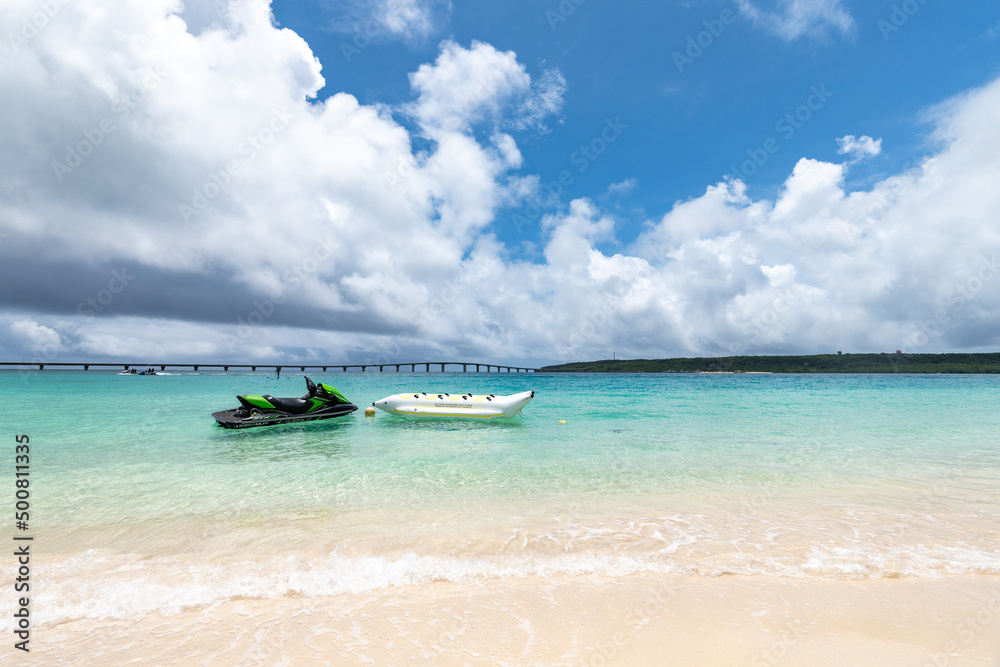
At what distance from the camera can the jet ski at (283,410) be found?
49.2ft

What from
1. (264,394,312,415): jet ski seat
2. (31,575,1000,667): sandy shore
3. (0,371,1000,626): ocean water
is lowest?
(0,371,1000,626): ocean water

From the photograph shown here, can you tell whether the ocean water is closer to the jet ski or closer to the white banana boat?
the jet ski

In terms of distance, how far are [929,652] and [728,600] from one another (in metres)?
1.32

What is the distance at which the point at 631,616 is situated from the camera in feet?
11.9

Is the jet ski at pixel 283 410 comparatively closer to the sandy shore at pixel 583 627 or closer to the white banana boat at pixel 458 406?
the white banana boat at pixel 458 406

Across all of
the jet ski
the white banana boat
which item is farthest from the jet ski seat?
the white banana boat

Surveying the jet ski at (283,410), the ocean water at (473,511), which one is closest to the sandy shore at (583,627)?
the ocean water at (473,511)

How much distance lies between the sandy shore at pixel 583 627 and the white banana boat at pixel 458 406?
519 inches

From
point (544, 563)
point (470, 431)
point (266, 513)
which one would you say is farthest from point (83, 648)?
point (470, 431)

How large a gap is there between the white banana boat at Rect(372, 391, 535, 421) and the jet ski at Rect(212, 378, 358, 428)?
73.9 inches

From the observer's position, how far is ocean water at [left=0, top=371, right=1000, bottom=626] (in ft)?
14.8

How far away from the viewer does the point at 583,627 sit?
348cm

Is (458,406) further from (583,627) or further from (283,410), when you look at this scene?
(583,627)

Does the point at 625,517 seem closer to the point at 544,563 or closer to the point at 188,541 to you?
the point at 544,563
